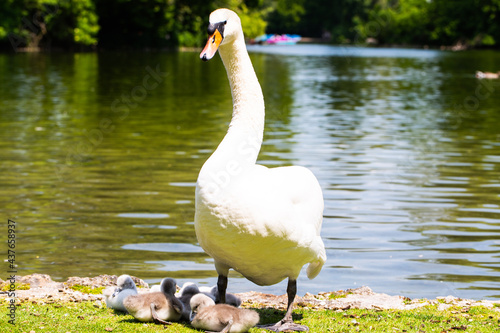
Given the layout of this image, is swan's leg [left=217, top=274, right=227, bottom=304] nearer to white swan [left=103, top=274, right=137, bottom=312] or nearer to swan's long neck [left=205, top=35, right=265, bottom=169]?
white swan [left=103, top=274, right=137, bottom=312]

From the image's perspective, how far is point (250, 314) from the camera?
239 inches

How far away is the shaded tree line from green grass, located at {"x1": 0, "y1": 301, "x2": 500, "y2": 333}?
66965mm

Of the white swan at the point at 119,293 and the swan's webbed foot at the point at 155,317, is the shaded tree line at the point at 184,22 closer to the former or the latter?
the white swan at the point at 119,293

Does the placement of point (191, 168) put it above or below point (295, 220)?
below

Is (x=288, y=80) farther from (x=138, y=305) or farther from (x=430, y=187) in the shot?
(x=138, y=305)

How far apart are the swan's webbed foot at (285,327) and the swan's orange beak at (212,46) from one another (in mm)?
2406

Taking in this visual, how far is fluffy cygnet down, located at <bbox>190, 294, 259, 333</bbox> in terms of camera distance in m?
5.98

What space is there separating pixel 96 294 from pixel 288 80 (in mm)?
38780

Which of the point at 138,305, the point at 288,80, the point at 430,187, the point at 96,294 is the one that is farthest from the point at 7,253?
the point at 288,80

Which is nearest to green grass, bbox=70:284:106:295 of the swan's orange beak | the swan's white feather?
the swan's white feather

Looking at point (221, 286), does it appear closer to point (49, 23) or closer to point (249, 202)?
point (249, 202)

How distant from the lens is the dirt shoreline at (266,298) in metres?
7.41

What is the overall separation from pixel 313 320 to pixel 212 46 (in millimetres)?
2701

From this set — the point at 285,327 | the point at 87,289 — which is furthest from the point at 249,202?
the point at 87,289
